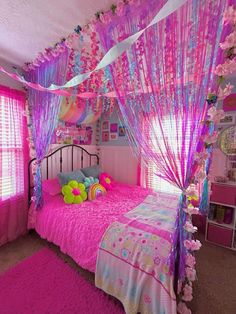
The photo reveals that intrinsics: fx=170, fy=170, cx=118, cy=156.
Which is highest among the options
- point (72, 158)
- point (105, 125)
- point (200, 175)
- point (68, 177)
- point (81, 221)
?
point (105, 125)

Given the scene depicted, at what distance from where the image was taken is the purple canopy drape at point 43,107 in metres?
1.89

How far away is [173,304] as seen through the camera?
1.18 m

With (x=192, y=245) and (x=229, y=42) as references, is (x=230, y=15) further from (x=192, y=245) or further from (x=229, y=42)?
(x=192, y=245)

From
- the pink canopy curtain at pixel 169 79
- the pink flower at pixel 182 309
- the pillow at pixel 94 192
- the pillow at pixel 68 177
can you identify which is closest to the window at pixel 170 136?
the pink canopy curtain at pixel 169 79

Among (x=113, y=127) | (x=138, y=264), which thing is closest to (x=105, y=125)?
(x=113, y=127)

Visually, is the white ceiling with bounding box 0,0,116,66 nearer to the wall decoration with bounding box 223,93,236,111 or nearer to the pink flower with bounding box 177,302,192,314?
the wall decoration with bounding box 223,93,236,111

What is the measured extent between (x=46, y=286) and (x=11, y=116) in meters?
2.14

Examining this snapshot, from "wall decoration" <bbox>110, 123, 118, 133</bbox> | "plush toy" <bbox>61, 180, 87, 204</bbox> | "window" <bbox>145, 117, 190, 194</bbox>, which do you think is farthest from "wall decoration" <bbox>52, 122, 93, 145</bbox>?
"window" <bbox>145, 117, 190, 194</bbox>

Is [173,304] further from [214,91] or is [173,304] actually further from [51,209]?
[51,209]

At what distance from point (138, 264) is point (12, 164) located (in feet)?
7.04

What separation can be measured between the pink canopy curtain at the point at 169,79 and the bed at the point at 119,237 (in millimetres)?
261

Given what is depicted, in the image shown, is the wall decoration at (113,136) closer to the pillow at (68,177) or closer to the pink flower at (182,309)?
the pillow at (68,177)

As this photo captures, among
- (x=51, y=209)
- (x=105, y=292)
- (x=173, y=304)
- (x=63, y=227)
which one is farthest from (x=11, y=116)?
(x=173, y=304)

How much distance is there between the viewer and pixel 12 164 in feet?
8.08
